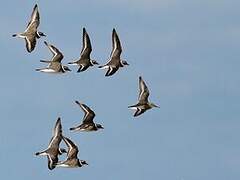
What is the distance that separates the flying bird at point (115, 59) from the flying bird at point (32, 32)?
598 cm

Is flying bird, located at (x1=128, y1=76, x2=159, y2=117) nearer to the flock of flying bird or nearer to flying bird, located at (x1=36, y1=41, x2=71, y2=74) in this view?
the flock of flying bird

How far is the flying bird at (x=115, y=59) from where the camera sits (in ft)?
374

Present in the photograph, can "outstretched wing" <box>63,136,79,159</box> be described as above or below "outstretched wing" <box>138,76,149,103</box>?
below

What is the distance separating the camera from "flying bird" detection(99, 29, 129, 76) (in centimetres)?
11389

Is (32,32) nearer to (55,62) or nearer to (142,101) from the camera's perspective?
(55,62)

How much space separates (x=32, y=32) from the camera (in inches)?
4464

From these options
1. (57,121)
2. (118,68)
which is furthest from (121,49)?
(57,121)

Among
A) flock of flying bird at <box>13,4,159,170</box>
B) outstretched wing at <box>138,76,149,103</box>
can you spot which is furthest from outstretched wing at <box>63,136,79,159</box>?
outstretched wing at <box>138,76,149,103</box>

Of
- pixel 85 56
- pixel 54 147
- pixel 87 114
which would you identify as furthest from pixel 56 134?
pixel 85 56

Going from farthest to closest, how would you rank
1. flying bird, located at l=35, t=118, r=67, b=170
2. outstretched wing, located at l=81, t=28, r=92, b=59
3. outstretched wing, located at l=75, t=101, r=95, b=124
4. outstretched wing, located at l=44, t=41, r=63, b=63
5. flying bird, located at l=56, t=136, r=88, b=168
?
outstretched wing, located at l=44, t=41, r=63, b=63 → outstretched wing, located at l=81, t=28, r=92, b=59 → outstretched wing, located at l=75, t=101, r=95, b=124 → flying bird, located at l=56, t=136, r=88, b=168 → flying bird, located at l=35, t=118, r=67, b=170

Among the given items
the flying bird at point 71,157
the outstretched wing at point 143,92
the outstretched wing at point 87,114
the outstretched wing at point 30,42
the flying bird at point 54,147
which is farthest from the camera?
the outstretched wing at point 143,92

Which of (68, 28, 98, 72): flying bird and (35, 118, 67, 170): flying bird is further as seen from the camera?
(68, 28, 98, 72): flying bird

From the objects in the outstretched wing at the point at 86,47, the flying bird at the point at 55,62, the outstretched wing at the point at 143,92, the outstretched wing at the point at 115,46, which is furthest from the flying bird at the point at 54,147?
the outstretched wing at the point at 143,92

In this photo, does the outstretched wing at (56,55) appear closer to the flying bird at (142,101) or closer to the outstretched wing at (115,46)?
the outstretched wing at (115,46)
